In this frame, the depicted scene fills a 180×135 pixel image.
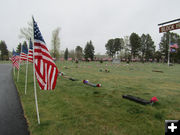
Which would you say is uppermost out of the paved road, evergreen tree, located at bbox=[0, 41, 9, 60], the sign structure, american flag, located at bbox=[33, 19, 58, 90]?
evergreen tree, located at bbox=[0, 41, 9, 60]

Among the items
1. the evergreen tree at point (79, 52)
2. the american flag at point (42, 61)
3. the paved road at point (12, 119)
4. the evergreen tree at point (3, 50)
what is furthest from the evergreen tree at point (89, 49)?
the american flag at point (42, 61)

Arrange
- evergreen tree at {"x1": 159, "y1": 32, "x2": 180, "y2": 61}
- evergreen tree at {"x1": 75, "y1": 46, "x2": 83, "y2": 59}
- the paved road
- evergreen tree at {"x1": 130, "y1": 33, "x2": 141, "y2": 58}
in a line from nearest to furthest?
the paved road < evergreen tree at {"x1": 159, "y1": 32, "x2": 180, "y2": 61} < evergreen tree at {"x1": 130, "y1": 33, "x2": 141, "y2": 58} < evergreen tree at {"x1": 75, "y1": 46, "x2": 83, "y2": 59}

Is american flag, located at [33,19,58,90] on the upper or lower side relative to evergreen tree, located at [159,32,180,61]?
lower

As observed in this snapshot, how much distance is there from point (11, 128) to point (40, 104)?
1.73m

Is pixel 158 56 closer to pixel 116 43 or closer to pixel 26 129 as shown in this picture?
pixel 116 43

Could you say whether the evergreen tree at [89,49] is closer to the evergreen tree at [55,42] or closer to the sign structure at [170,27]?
the evergreen tree at [55,42]

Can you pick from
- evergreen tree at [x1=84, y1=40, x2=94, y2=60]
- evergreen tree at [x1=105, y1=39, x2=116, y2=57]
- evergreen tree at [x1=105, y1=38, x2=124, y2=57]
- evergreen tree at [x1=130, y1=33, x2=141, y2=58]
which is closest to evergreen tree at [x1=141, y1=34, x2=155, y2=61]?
evergreen tree at [x1=130, y1=33, x2=141, y2=58]

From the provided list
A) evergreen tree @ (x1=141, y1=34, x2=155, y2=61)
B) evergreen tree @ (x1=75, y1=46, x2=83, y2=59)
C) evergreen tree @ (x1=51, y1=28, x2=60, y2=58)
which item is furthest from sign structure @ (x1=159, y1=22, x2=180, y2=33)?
evergreen tree @ (x1=75, y1=46, x2=83, y2=59)

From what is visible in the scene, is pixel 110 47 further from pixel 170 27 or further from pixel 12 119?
pixel 12 119

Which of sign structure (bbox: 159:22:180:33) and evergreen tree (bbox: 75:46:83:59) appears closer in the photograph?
sign structure (bbox: 159:22:180:33)

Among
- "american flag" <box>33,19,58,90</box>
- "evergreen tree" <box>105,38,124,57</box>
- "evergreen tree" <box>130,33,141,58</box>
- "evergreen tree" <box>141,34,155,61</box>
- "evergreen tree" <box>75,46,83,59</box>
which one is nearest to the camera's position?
"american flag" <box>33,19,58,90</box>

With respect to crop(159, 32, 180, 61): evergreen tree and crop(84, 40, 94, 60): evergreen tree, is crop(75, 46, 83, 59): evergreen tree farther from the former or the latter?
crop(159, 32, 180, 61): evergreen tree

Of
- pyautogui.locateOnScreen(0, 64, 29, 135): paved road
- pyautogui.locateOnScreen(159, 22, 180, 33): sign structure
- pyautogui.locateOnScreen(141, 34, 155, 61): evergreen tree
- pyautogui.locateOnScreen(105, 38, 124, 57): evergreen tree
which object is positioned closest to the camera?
pyautogui.locateOnScreen(0, 64, 29, 135): paved road

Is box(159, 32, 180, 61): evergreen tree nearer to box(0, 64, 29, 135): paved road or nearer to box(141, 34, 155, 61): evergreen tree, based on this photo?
box(141, 34, 155, 61): evergreen tree
